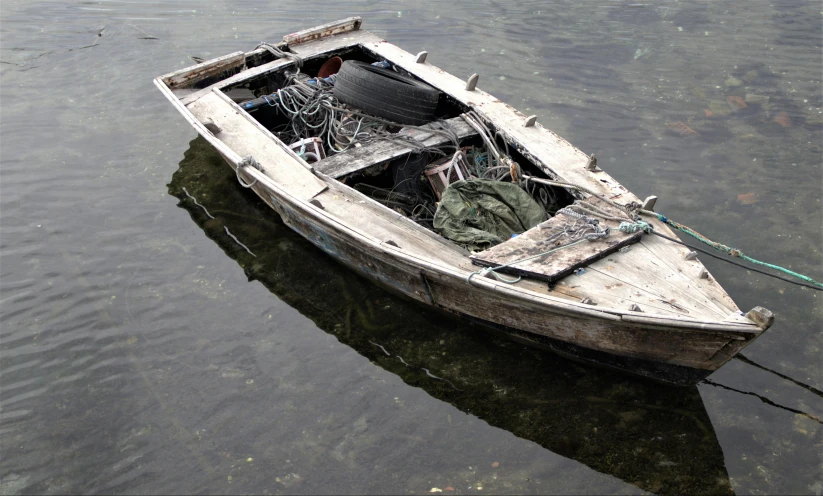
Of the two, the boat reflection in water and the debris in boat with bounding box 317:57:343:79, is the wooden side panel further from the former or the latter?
the debris in boat with bounding box 317:57:343:79

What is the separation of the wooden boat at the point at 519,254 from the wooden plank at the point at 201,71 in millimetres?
100

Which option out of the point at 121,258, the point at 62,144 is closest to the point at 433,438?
the point at 121,258

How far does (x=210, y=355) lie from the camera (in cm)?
680

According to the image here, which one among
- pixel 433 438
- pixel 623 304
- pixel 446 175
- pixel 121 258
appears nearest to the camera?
pixel 623 304

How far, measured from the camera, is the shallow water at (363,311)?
5793mm

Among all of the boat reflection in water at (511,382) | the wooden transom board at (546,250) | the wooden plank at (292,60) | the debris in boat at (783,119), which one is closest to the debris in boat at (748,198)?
the debris in boat at (783,119)

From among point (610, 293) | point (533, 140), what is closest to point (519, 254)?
point (610, 293)

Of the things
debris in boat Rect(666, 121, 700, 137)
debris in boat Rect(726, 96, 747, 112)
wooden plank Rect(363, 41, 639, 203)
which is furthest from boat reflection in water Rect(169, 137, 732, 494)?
debris in boat Rect(726, 96, 747, 112)

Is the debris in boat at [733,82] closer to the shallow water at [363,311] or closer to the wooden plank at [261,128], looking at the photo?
the shallow water at [363,311]

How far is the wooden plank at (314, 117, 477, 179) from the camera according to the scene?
289 inches

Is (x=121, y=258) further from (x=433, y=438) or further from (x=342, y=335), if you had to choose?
(x=433, y=438)

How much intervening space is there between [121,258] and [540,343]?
15.8ft

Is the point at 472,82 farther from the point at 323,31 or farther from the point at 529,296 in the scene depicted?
the point at 529,296

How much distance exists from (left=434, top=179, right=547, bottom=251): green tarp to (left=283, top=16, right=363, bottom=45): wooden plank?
4.13 m
